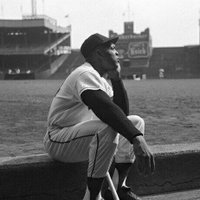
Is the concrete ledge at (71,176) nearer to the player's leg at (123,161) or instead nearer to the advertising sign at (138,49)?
the player's leg at (123,161)

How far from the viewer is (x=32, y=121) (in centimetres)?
867

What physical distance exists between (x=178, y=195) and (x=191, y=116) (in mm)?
6432

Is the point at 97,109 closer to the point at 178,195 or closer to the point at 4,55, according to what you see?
the point at 178,195

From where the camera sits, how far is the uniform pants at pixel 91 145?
266 cm

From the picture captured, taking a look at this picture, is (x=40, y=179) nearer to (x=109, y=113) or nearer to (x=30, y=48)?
(x=109, y=113)

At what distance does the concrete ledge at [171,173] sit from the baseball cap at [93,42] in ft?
3.25

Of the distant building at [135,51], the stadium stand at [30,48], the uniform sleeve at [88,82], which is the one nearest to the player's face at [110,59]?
the uniform sleeve at [88,82]

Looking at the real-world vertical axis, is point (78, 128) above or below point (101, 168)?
above

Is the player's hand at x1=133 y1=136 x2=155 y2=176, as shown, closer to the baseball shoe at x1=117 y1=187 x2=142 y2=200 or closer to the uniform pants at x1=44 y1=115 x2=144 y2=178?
the uniform pants at x1=44 y1=115 x2=144 y2=178

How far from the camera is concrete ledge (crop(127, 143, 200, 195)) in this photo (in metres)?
3.42

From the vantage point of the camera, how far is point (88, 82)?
8.80ft

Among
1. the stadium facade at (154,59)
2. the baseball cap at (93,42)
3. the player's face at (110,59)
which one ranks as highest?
the baseball cap at (93,42)

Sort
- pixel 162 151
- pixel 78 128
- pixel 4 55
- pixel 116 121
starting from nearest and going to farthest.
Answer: pixel 116 121
pixel 78 128
pixel 162 151
pixel 4 55

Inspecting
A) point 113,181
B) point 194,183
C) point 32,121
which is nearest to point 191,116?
point 32,121
